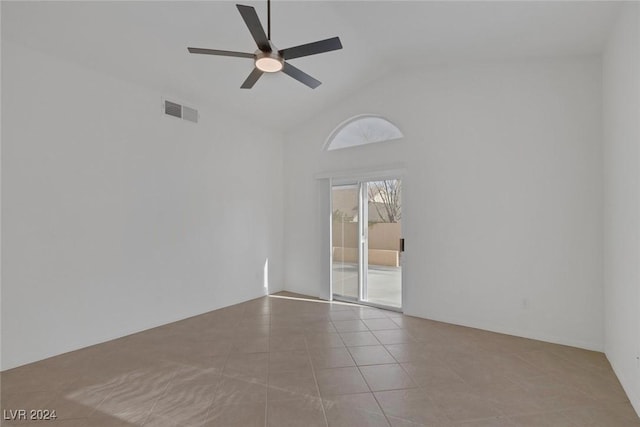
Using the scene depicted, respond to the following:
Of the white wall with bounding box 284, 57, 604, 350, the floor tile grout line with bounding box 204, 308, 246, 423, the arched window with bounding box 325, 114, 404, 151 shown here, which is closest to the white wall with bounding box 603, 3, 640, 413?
the white wall with bounding box 284, 57, 604, 350

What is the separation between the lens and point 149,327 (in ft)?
13.0

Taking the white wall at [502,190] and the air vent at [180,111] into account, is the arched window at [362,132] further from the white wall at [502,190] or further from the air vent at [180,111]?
the air vent at [180,111]

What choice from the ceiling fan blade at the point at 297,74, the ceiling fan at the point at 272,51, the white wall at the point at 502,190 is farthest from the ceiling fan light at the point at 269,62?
the white wall at the point at 502,190

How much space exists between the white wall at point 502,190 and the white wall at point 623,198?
0.22m

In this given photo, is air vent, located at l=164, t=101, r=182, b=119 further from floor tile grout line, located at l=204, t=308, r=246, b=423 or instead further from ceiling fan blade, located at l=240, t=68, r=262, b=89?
floor tile grout line, located at l=204, t=308, r=246, b=423

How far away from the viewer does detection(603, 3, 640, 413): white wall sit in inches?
90.0

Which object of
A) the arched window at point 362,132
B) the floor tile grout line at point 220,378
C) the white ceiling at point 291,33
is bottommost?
the floor tile grout line at point 220,378

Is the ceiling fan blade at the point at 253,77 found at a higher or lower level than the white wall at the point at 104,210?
higher

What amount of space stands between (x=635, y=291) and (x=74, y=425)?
414cm

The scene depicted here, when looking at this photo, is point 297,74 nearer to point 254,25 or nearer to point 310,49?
point 310,49

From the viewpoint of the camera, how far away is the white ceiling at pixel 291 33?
A: 282 centimetres

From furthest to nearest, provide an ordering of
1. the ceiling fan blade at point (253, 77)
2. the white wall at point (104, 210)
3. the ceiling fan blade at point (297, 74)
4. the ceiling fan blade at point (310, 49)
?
the white wall at point (104, 210) < the ceiling fan blade at point (253, 77) < the ceiling fan blade at point (297, 74) < the ceiling fan blade at point (310, 49)

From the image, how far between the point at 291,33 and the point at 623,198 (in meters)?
3.56

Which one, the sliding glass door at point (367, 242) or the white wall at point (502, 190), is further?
the sliding glass door at point (367, 242)
